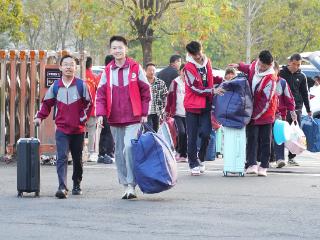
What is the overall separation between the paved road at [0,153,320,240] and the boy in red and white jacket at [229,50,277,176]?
2.03 feet

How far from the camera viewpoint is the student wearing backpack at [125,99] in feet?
41.2

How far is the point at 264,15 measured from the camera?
64.3 m

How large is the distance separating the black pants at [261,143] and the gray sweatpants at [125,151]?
359 centimetres

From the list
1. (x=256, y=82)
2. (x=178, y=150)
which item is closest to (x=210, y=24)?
(x=178, y=150)

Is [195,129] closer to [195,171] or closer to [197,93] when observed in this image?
[197,93]

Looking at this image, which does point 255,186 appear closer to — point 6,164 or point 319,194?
point 319,194

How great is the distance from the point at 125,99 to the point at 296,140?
5.38 meters

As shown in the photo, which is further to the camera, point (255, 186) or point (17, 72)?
point (17, 72)

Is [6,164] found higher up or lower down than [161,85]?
lower down

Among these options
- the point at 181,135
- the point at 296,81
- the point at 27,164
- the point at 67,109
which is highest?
the point at 296,81

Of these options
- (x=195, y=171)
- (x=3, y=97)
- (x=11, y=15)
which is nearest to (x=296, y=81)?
(x=195, y=171)

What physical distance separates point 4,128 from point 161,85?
9.02 feet

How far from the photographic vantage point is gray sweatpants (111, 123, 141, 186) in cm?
1262

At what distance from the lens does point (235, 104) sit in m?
15.5
